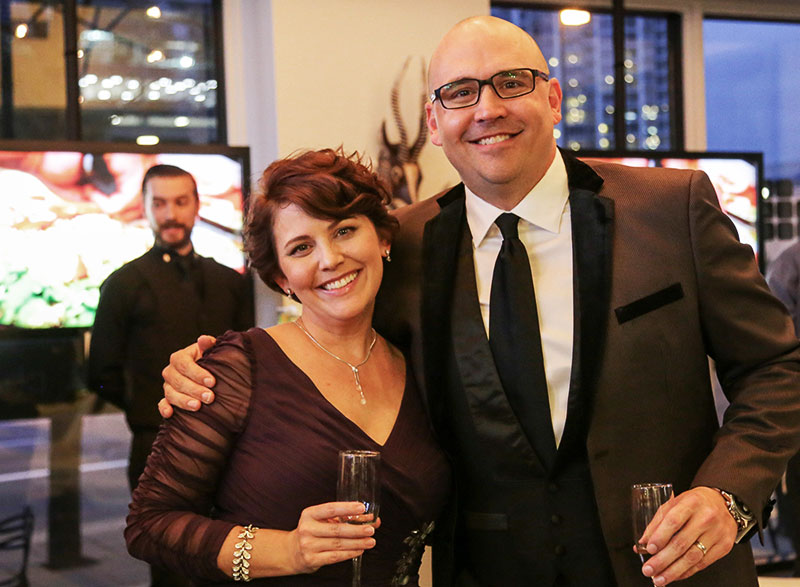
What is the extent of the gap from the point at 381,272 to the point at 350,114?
3330 mm

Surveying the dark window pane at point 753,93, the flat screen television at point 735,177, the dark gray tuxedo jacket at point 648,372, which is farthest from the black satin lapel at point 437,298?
the dark window pane at point 753,93

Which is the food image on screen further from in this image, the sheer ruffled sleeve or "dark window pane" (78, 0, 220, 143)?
the sheer ruffled sleeve

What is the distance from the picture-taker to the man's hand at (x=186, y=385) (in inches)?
75.5

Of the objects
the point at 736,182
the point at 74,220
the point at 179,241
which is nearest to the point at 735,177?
the point at 736,182

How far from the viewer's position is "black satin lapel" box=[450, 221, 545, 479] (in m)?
1.91

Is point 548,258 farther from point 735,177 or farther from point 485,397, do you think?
point 735,177

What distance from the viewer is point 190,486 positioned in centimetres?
191

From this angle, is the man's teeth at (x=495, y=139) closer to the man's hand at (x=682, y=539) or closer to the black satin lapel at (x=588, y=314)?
the black satin lapel at (x=588, y=314)

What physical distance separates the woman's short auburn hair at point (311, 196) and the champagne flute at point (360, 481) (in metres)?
0.54

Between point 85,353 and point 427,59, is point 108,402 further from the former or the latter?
point 427,59

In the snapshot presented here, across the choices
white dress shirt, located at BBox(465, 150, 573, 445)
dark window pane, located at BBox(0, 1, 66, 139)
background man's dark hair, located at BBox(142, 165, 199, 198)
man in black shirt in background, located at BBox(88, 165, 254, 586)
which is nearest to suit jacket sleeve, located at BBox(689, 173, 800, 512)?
white dress shirt, located at BBox(465, 150, 573, 445)

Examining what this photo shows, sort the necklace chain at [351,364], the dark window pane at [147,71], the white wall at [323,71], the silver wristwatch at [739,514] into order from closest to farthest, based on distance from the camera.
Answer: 1. the silver wristwatch at [739,514]
2. the necklace chain at [351,364]
3. the white wall at [323,71]
4. the dark window pane at [147,71]

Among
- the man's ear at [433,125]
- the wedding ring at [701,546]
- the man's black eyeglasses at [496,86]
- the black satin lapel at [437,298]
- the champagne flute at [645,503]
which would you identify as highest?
the man's black eyeglasses at [496,86]

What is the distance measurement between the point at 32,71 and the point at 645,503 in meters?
4.46
